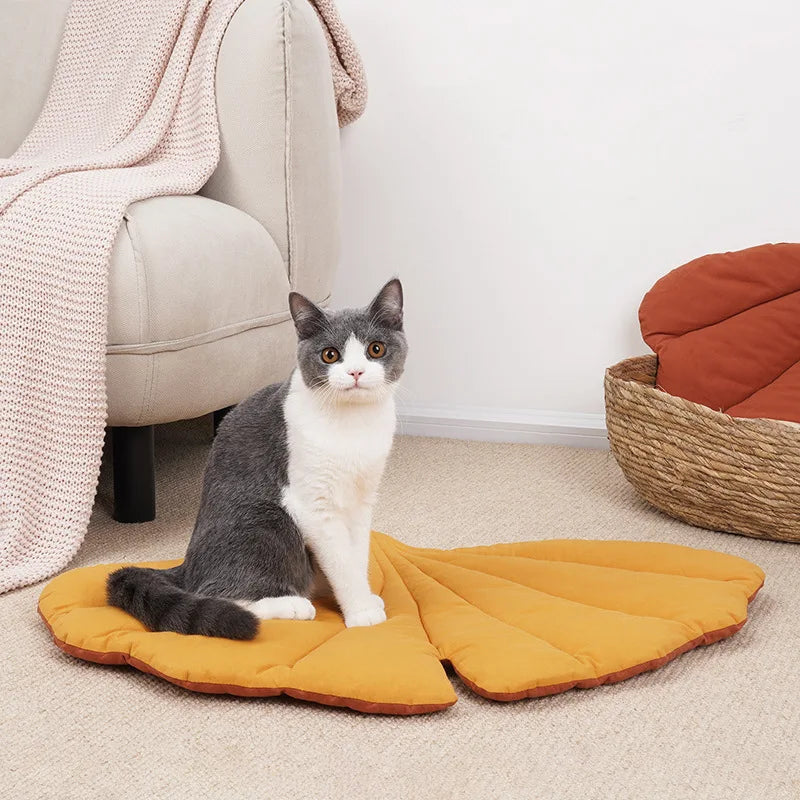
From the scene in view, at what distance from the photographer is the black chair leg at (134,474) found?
5.58 feet

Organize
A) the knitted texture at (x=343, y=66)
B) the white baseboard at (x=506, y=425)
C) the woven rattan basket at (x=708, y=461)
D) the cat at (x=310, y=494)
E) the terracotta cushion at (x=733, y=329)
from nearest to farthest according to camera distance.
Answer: the cat at (x=310, y=494) < the woven rattan basket at (x=708, y=461) < the terracotta cushion at (x=733, y=329) < the knitted texture at (x=343, y=66) < the white baseboard at (x=506, y=425)

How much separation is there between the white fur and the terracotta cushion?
814 millimetres

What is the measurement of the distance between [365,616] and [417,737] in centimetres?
23

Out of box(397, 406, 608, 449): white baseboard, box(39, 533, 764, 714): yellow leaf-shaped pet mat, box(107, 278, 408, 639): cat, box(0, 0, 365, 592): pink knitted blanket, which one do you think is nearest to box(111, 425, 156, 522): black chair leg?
box(0, 0, 365, 592): pink knitted blanket

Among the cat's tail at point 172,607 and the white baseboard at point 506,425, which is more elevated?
the cat's tail at point 172,607

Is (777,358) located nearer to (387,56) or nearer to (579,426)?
(579,426)

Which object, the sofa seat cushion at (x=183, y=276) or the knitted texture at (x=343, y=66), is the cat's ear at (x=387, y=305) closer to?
the sofa seat cushion at (x=183, y=276)

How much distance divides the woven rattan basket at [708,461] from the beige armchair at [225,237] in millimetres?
638

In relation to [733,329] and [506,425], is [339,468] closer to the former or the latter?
[733,329]

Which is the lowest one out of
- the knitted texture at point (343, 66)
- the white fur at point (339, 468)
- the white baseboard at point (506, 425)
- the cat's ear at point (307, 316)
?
the white baseboard at point (506, 425)

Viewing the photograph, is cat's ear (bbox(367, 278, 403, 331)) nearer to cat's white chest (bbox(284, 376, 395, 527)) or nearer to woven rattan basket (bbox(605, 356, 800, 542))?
cat's white chest (bbox(284, 376, 395, 527))

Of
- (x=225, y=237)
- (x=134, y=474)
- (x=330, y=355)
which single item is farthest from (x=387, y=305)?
(x=134, y=474)

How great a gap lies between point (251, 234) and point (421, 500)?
572 millimetres

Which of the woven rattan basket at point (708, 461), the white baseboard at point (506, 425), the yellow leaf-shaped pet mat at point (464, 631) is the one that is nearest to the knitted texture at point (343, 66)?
the white baseboard at point (506, 425)
